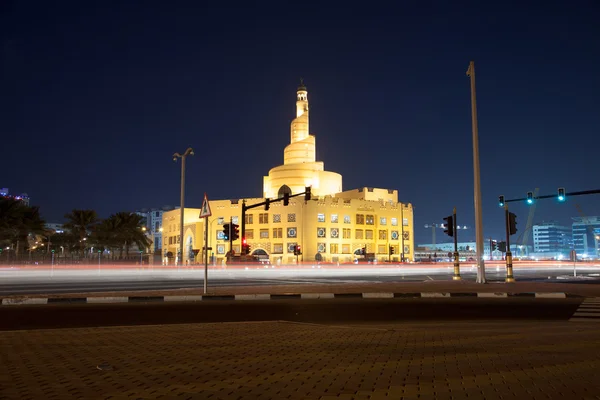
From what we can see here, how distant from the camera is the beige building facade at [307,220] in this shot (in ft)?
318

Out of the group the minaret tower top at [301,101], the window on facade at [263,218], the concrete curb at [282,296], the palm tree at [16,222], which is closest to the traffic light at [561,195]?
the concrete curb at [282,296]

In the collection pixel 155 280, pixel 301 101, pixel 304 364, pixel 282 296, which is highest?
pixel 301 101

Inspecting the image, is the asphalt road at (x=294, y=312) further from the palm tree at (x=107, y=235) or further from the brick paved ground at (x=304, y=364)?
the palm tree at (x=107, y=235)

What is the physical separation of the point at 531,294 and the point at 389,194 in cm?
9597

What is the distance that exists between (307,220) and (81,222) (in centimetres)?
3916

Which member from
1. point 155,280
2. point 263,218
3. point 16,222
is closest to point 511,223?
point 155,280

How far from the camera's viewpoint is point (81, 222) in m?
71.2

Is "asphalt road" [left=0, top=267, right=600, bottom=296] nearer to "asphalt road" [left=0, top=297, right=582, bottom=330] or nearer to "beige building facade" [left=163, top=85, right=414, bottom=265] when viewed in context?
"asphalt road" [left=0, top=297, right=582, bottom=330]

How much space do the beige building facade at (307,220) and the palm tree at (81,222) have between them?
23.4 meters

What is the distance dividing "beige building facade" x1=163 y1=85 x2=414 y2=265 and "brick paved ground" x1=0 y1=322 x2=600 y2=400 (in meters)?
83.0

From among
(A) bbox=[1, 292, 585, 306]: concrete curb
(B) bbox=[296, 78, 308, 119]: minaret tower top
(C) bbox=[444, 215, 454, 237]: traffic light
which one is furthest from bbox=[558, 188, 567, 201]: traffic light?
(B) bbox=[296, 78, 308, 119]: minaret tower top

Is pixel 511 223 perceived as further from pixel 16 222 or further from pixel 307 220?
pixel 307 220

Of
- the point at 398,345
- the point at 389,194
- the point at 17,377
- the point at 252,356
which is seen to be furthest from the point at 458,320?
the point at 389,194

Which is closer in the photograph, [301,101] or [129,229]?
[129,229]
